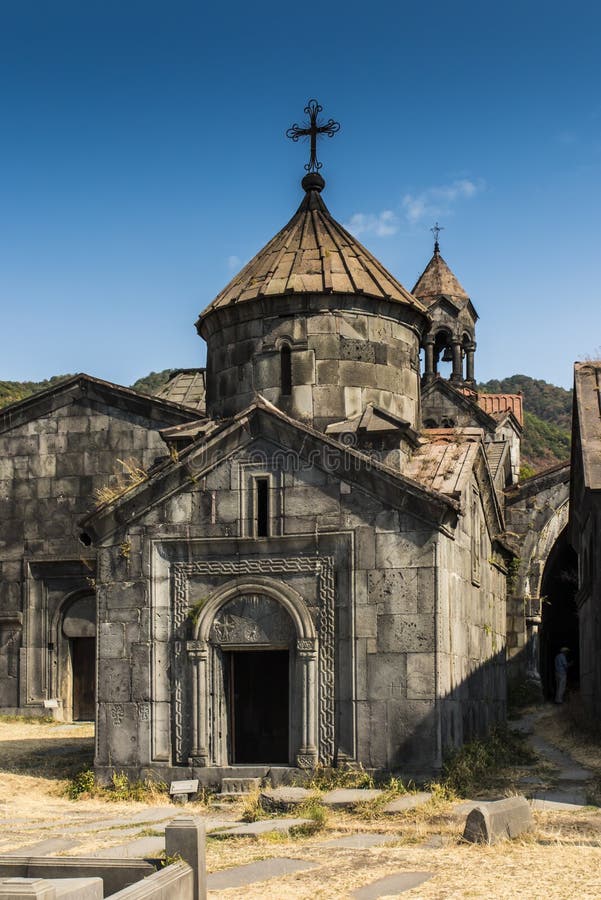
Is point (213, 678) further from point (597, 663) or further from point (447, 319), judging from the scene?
point (447, 319)

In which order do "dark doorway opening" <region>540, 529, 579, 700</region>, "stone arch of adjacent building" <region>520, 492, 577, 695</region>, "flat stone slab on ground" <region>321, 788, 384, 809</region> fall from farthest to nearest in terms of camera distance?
"dark doorway opening" <region>540, 529, 579, 700</region>, "stone arch of adjacent building" <region>520, 492, 577, 695</region>, "flat stone slab on ground" <region>321, 788, 384, 809</region>

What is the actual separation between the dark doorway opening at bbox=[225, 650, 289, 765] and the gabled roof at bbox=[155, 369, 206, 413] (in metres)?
9.83

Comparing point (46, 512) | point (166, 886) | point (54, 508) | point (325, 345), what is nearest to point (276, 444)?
point (325, 345)

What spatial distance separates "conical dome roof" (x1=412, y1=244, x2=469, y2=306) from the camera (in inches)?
1232

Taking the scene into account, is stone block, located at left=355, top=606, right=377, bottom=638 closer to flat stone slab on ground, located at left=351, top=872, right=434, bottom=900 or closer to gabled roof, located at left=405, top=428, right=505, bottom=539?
gabled roof, located at left=405, top=428, right=505, bottom=539

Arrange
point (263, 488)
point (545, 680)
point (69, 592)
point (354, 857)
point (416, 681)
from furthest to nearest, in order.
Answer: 1. point (545, 680)
2. point (69, 592)
3. point (263, 488)
4. point (416, 681)
5. point (354, 857)

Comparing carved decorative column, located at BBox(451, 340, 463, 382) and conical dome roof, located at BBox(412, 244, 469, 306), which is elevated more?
conical dome roof, located at BBox(412, 244, 469, 306)

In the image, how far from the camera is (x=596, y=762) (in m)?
13.6

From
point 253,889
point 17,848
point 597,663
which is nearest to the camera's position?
point 253,889

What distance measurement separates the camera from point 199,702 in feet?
42.3

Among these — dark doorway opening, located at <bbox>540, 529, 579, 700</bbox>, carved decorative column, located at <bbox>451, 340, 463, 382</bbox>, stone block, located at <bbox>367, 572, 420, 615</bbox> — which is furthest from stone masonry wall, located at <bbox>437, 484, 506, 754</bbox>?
carved decorative column, located at <bbox>451, 340, 463, 382</bbox>

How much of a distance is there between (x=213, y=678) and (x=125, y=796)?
5.30ft

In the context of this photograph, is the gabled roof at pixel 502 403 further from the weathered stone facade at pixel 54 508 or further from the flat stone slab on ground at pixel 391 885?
the flat stone slab on ground at pixel 391 885

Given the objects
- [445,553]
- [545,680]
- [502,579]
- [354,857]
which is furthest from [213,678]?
[545,680]
